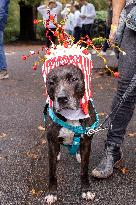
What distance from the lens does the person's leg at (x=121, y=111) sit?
4535 millimetres

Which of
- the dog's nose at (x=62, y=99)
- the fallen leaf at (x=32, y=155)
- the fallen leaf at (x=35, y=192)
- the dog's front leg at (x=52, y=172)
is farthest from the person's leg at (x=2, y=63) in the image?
the dog's nose at (x=62, y=99)

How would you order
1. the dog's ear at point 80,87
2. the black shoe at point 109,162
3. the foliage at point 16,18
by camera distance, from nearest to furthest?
the dog's ear at point 80,87, the black shoe at point 109,162, the foliage at point 16,18

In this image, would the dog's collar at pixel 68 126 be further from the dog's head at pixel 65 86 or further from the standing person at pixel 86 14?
the standing person at pixel 86 14

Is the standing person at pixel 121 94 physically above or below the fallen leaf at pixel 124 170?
above

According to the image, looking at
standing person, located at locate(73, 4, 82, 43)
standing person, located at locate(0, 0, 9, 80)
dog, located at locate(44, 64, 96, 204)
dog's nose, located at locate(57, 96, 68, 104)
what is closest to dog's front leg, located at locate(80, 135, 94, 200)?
dog, located at locate(44, 64, 96, 204)

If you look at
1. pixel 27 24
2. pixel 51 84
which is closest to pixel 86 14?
pixel 27 24

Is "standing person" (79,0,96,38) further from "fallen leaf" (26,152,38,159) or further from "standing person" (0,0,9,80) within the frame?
"fallen leaf" (26,152,38,159)

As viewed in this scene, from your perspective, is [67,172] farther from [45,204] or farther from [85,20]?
[85,20]

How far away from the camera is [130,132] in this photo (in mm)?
6316

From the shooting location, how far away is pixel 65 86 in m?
3.87

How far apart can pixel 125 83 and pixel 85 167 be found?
88 centimetres

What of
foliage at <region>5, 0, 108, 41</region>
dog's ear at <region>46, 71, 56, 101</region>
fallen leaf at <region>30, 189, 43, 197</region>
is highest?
dog's ear at <region>46, 71, 56, 101</region>

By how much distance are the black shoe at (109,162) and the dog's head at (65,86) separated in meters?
0.92

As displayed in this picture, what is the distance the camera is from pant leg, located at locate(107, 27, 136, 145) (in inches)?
178
